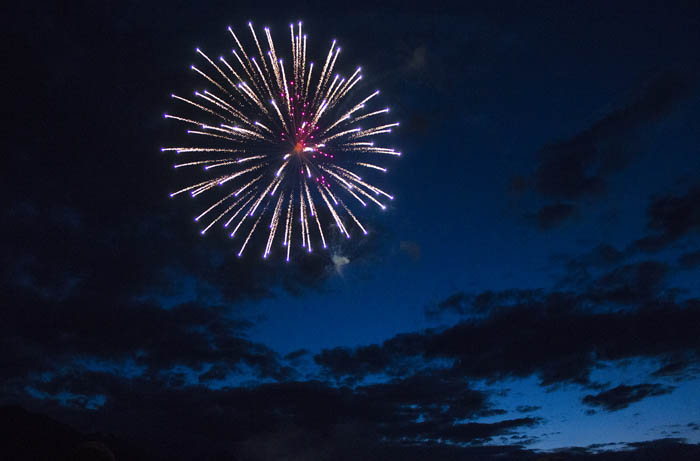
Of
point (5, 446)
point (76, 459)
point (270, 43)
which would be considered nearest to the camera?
point (270, 43)

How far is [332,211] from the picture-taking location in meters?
29.5

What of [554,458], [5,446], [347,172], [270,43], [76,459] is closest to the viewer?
[270,43]

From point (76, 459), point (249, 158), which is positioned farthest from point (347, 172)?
point (76, 459)

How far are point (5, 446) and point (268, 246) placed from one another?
842 ft

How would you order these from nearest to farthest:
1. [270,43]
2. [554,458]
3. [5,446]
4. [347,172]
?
[270,43] → [347,172] → [554,458] → [5,446]

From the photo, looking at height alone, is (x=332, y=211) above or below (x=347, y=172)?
below

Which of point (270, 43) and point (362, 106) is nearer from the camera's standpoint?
point (270, 43)

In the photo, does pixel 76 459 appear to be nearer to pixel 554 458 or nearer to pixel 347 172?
pixel 347 172

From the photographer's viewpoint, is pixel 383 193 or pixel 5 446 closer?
pixel 383 193

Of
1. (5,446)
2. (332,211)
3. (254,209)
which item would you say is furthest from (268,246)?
(5,446)

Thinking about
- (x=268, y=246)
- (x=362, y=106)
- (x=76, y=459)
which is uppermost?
(x=362, y=106)

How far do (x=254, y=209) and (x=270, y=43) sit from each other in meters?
11.4

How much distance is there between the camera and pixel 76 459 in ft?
89.9

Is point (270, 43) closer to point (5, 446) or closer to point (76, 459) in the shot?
point (76, 459)
